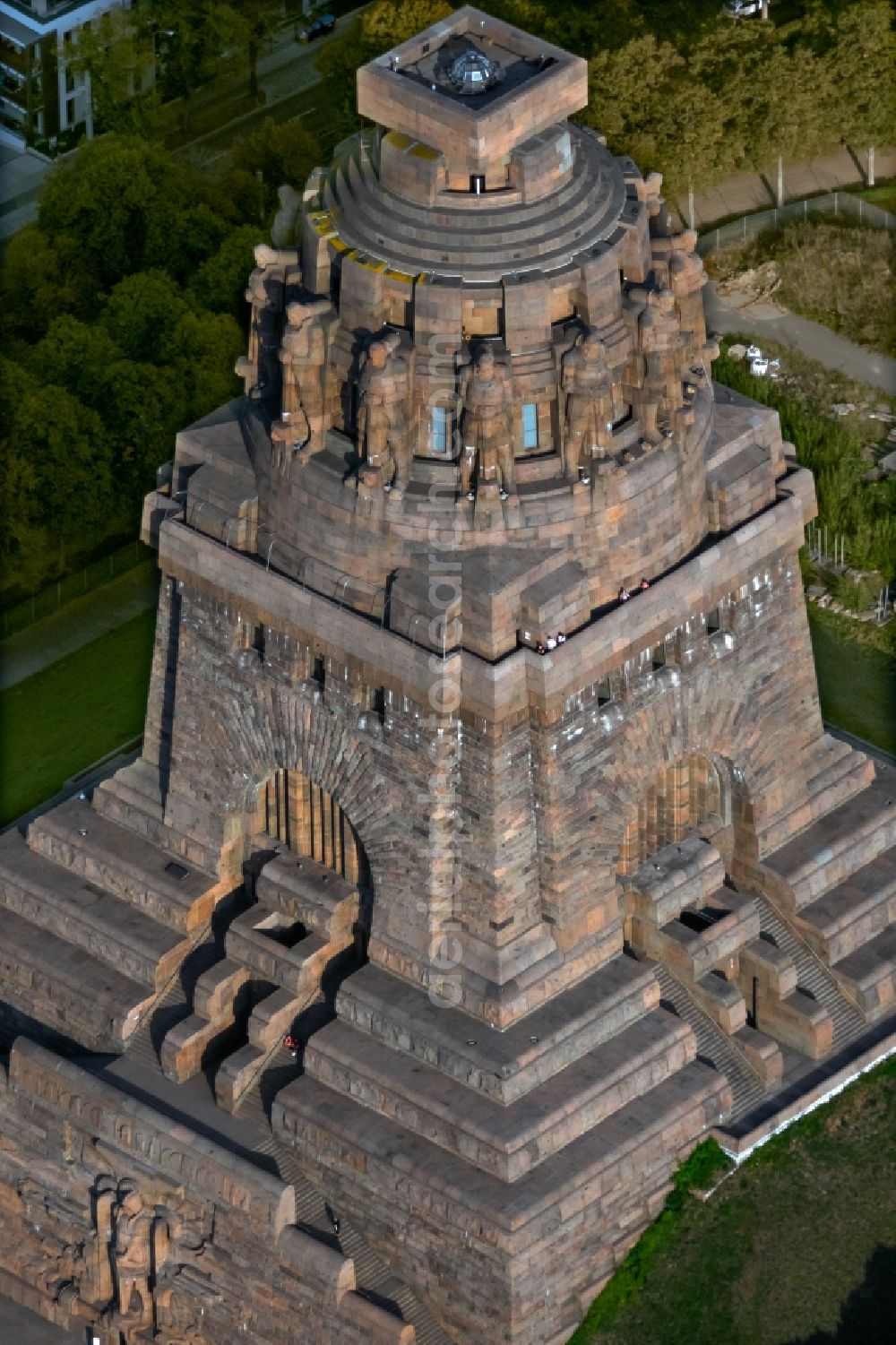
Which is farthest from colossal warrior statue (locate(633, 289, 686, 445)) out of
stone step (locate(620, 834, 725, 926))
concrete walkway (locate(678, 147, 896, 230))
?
concrete walkway (locate(678, 147, 896, 230))

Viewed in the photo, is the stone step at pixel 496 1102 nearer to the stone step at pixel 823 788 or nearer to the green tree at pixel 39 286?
the stone step at pixel 823 788

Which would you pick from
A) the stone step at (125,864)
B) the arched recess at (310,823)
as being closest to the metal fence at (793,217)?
Answer: the stone step at (125,864)

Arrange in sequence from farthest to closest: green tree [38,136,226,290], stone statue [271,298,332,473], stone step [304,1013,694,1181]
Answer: green tree [38,136,226,290] < stone step [304,1013,694,1181] < stone statue [271,298,332,473]

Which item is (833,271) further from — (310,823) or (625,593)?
(625,593)

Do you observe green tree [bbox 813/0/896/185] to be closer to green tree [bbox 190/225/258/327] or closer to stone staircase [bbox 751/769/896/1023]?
green tree [bbox 190/225/258/327]

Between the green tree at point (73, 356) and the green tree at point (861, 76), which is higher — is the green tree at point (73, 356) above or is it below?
below

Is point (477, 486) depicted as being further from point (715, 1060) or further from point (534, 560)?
point (715, 1060)
